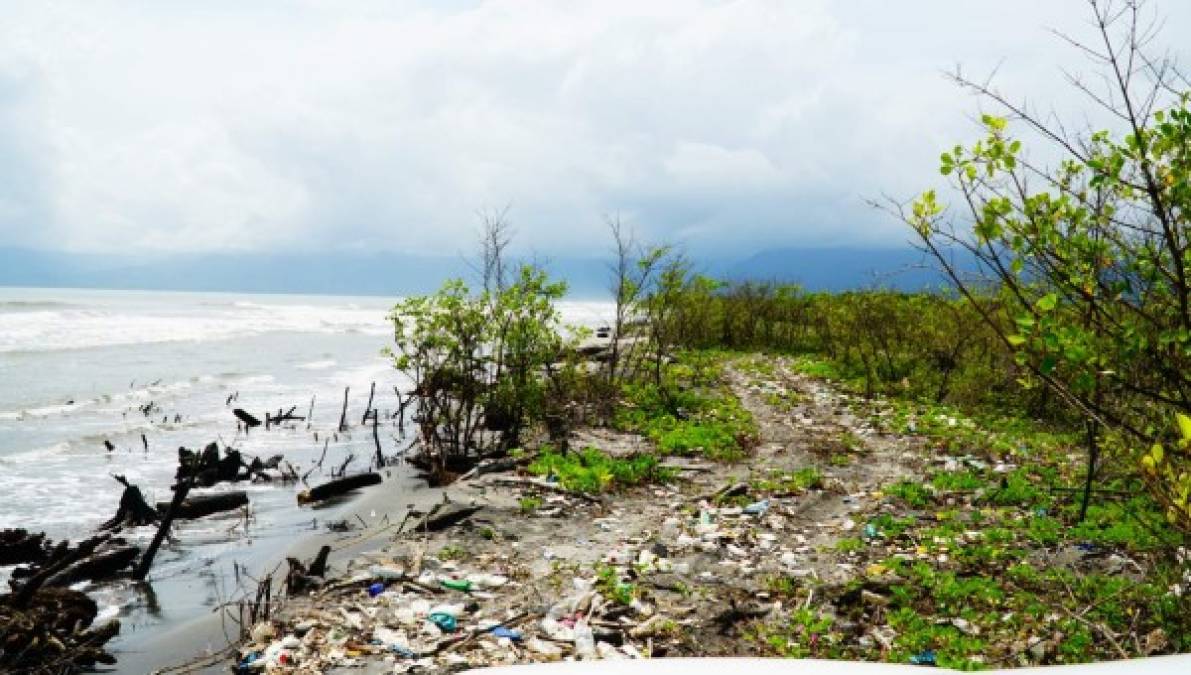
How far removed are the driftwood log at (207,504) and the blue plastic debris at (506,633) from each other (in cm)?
652

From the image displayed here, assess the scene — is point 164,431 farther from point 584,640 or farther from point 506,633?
point 584,640

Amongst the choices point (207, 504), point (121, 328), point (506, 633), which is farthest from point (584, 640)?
point (121, 328)

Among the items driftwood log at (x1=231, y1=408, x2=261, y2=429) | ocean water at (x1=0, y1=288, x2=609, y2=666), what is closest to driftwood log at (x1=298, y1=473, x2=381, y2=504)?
ocean water at (x1=0, y1=288, x2=609, y2=666)

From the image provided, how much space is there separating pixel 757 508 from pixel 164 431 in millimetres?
14123

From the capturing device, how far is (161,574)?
820 cm

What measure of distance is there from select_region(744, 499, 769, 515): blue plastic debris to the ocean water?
17.5 ft

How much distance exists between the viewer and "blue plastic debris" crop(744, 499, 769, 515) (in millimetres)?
8477

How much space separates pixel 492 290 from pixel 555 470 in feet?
12.1

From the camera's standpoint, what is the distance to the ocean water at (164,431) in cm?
856

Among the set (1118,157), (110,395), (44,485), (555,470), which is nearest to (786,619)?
(1118,157)

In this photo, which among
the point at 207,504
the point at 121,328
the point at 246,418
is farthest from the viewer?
the point at 121,328

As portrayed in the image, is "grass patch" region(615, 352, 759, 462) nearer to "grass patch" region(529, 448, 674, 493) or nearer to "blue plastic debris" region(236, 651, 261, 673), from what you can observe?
"grass patch" region(529, 448, 674, 493)

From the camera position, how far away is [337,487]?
11.5 m

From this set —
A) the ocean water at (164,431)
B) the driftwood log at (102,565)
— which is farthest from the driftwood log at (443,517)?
the driftwood log at (102,565)
